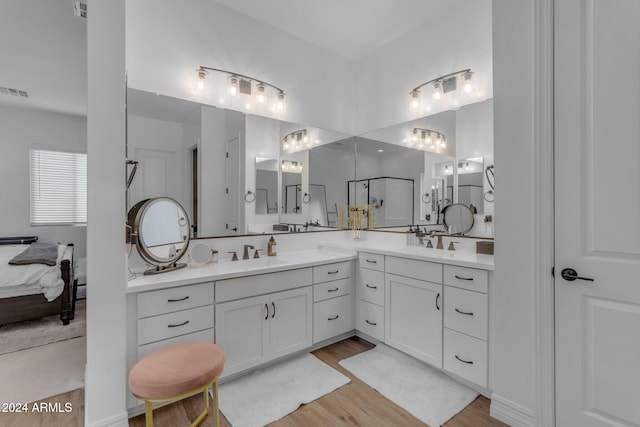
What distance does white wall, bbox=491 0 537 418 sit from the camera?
63.4 inches

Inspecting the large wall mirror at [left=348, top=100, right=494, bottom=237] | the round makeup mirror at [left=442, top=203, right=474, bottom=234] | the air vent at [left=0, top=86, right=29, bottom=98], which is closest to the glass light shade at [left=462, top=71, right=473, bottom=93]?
the large wall mirror at [left=348, top=100, right=494, bottom=237]

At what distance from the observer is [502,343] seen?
1.72 meters

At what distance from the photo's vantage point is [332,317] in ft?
8.56

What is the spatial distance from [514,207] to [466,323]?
2.72 feet

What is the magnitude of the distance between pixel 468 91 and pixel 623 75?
4.22 ft

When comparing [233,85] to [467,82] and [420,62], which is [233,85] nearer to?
[420,62]

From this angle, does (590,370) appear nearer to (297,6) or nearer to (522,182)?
(522,182)

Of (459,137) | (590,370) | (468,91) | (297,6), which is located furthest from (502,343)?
(297,6)

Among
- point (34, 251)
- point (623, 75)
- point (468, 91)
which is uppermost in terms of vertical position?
Answer: point (468, 91)

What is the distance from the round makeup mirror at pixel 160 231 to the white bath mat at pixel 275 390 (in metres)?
0.96

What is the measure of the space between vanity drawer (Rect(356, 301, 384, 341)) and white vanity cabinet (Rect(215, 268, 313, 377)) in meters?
0.53

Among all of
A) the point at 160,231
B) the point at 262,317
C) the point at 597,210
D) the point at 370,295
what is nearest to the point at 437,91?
the point at 597,210

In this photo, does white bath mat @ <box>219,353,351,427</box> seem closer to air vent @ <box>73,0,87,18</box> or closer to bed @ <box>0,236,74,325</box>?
bed @ <box>0,236,74,325</box>

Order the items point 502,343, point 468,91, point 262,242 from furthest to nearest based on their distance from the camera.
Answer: point 262,242 < point 468,91 < point 502,343
